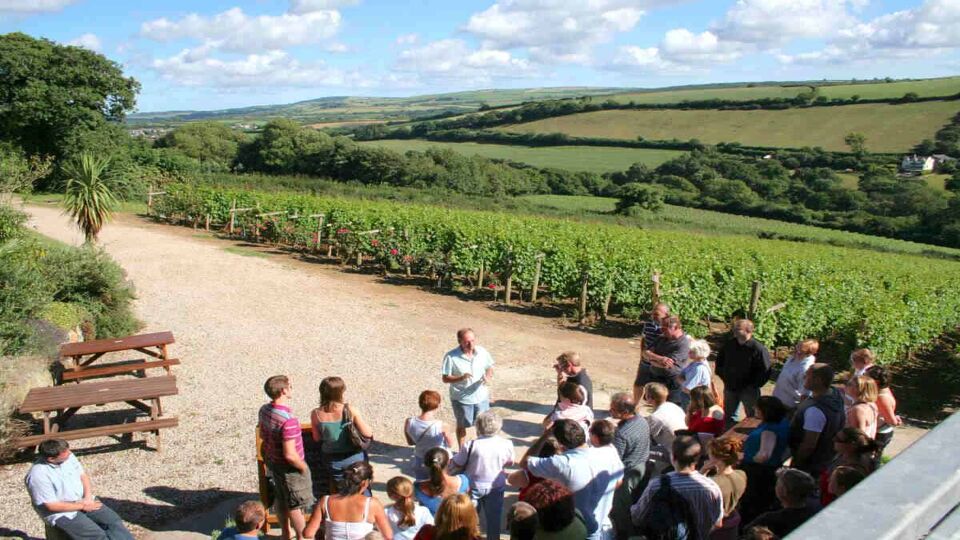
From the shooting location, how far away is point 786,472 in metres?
4.25

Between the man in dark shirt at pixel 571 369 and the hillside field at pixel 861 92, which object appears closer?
the man in dark shirt at pixel 571 369

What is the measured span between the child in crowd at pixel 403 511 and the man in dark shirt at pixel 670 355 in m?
3.95

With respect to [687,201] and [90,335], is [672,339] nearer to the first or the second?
[90,335]

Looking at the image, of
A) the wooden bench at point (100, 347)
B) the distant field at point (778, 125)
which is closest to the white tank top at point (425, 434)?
the wooden bench at point (100, 347)

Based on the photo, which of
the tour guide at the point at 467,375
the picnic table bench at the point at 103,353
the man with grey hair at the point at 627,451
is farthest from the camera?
the picnic table bench at the point at 103,353

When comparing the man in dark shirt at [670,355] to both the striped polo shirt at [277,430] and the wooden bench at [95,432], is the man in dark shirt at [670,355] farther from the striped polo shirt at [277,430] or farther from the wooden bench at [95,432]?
the wooden bench at [95,432]

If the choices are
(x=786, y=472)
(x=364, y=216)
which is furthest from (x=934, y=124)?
(x=786, y=472)

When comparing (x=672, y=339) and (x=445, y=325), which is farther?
(x=445, y=325)

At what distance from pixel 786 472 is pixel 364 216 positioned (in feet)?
61.2

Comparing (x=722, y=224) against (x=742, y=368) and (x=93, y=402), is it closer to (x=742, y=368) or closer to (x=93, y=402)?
(x=742, y=368)

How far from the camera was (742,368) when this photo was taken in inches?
313

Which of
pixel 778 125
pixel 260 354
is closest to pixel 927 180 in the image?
pixel 778 125

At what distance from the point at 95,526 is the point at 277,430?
5.67 ft

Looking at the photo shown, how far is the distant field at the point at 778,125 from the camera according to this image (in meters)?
73.1
